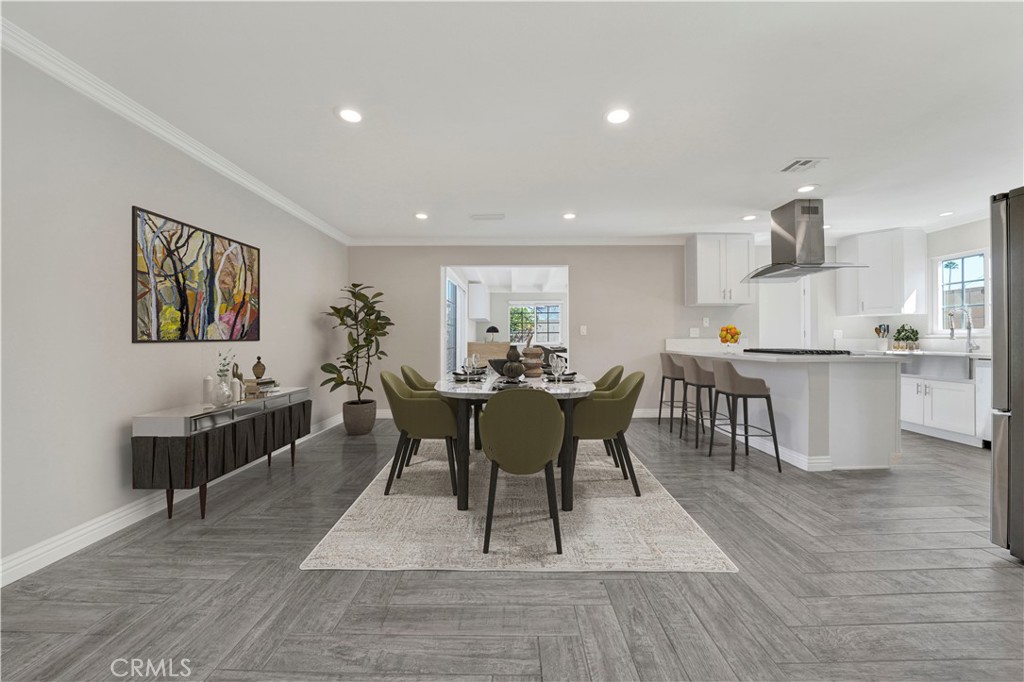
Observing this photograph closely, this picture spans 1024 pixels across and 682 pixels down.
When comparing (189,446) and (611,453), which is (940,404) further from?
(189,446)

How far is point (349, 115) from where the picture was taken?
2.77 meters

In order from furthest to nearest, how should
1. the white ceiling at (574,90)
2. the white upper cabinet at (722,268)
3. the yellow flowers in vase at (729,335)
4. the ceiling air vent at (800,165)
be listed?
the white upper cabinet at (722,268) → the yellow flowers in vase at (729,335) → the ceiling air vent at (800,165) → the white ceiling at (574,90)

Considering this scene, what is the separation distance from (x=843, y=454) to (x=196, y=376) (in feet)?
17.3

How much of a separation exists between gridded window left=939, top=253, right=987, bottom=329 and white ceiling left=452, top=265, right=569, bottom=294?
539 centimetres

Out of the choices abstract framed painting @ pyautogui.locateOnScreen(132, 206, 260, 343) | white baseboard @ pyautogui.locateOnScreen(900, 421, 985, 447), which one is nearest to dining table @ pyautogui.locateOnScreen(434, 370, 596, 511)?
abstract framed painting @ pyautogui.locateOnScreen(132, 206, 260, 343)

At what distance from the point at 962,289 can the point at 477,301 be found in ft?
31.1

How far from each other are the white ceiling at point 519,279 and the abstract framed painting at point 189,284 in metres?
5.35

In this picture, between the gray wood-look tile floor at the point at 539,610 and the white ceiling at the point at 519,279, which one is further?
the white ceiling at the point at 519,279

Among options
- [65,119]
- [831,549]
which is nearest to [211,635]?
[65,119]

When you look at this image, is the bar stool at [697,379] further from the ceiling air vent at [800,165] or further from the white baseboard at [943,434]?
the white baseboard at [943,434]

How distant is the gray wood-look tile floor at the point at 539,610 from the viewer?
1539 mm

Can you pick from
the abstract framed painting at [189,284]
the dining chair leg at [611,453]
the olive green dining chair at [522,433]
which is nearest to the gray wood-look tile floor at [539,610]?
the olive green dining chair at [522,433]

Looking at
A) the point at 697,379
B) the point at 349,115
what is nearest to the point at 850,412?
the point at 697,379

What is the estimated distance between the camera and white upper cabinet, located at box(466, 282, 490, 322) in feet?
39.8
